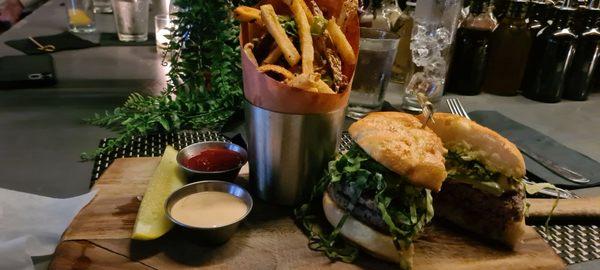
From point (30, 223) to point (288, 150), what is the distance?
0.80 m

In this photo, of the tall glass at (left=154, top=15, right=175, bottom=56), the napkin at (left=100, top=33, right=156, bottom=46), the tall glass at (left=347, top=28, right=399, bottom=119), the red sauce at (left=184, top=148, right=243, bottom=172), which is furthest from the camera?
the napkin at (left=100, top=33, right=156, bottom=46)

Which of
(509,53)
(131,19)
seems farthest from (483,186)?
(131,19)

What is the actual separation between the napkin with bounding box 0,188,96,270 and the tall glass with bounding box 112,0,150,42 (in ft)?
6.43

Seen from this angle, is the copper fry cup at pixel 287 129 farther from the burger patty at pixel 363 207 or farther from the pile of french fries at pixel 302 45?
the burger patty at pixel 363 207

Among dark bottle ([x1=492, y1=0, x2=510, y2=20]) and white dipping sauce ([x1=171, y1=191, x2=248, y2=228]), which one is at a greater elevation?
dark bottle ([x1=492, y1=0, x2=510, y2=20])

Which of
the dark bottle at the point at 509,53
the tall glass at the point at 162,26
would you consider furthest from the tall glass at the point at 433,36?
the tall glass at the point at 162,26

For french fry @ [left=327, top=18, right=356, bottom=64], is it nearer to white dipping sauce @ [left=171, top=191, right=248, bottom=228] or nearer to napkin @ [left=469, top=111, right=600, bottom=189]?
white dipping sauce @ [left=171, top=191, right=248, bottom=228]

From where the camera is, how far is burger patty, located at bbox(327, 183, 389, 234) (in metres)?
1.29

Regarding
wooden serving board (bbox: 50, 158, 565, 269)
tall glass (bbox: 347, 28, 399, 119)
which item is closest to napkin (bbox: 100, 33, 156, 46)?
tall glass (bbox: 347, 28, 399, 119)

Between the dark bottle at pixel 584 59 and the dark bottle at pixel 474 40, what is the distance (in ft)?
1.71

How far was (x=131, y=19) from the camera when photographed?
3268 millimetres

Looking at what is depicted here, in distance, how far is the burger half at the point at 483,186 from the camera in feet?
4.69

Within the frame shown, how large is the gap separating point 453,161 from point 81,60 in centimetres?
251

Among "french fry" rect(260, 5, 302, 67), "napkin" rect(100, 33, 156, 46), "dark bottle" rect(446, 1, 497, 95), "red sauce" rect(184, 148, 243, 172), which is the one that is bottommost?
"napkin" rect(100, 33, 156, 46)
